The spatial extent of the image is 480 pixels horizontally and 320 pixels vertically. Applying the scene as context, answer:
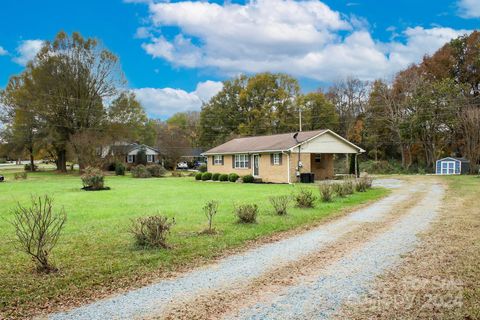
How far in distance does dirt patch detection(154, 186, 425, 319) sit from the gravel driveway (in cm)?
10

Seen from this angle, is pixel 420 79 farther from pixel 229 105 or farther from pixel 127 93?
pixel 127 93

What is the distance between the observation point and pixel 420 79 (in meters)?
45.2

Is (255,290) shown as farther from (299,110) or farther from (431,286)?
(299,110)

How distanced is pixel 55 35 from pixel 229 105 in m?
25.6

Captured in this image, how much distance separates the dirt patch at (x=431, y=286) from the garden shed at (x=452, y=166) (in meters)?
32.8

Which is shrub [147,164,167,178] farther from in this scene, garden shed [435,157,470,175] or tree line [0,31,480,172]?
garden shed [435,157,470,175]

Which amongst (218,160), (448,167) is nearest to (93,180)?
(218,160)

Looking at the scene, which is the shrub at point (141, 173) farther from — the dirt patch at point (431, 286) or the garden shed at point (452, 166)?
the dirt patch at point (431, 286)

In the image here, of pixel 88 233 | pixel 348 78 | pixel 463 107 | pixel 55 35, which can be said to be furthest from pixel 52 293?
pixel 348 78

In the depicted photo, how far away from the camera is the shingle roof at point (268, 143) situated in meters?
29.7

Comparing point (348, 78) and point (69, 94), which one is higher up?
point (348, 78)

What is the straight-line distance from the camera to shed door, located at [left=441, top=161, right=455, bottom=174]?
3812cm

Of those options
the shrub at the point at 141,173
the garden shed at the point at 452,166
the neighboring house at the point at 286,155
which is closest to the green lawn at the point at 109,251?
the neighboring house at the point at 286,155

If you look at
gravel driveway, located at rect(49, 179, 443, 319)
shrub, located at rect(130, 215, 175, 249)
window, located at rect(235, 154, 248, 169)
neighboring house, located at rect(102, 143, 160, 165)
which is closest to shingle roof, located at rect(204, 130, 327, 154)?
window, located at rect(235, 154, 248, 169)
